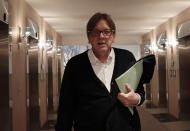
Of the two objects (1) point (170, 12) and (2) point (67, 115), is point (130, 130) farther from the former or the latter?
(1) point (170, 12)

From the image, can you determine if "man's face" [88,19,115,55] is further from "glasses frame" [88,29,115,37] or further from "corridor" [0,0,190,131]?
"corridor" [0,0,190,131]

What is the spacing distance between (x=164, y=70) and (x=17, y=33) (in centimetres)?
505

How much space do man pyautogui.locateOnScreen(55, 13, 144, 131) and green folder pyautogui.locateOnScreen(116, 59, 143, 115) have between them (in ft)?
0.11

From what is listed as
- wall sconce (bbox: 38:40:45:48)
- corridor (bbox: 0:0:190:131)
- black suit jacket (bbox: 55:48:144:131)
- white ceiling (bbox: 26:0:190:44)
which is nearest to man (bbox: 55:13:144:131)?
black suit jacket (bbox: 55:48:144:131)

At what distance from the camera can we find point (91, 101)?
1.33m

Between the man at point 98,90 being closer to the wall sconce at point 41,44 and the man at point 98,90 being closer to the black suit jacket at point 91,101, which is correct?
the black suit jacket at point 91,101

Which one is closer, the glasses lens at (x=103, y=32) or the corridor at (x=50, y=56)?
the glasses lens at (x=103, y=32)

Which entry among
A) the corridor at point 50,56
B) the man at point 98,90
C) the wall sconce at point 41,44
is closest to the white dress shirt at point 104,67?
the man at point 98,90

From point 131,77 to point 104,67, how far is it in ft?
0.67

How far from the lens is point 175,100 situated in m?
6.24

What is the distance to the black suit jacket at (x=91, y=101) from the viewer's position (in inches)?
51.3

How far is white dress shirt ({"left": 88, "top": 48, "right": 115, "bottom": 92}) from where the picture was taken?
136 cm

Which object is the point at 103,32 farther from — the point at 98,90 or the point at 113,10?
the point at 113,10

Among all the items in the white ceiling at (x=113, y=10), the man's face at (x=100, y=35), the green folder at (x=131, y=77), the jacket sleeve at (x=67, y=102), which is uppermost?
the white ceiling at (x=113, y=10)
